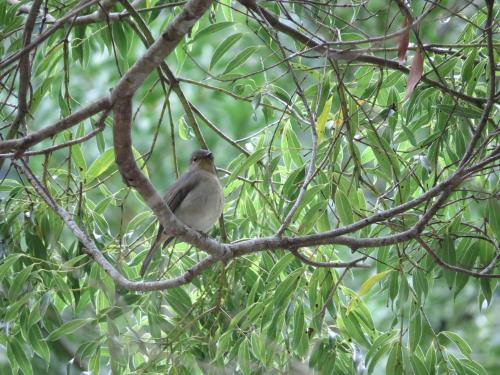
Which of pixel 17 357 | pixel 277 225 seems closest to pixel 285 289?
pixel 277 225

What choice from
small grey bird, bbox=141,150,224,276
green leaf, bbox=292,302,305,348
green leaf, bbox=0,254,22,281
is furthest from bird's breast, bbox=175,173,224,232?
green leaf, bbox=0,254,22,281

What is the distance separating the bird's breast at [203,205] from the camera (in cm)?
459

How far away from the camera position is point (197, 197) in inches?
191

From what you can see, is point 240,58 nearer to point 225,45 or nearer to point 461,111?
point 225,45

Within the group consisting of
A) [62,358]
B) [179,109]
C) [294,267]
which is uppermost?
[179,109]

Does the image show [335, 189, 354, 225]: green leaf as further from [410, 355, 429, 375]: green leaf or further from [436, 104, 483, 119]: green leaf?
[410, 355, 429, 375]: green leaf

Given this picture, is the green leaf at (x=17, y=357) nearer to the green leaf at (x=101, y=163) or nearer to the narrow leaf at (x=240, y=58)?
the green leaf at (x=101, y=163)

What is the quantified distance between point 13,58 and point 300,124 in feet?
5.58

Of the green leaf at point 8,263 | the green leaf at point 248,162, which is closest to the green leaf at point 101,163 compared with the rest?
the green leaf at point 8,263

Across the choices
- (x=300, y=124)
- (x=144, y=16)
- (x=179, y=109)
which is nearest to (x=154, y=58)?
(x=300, y=124)

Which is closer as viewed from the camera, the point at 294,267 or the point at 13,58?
the point at 13,58

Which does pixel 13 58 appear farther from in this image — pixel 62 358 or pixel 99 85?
pixel 99 85

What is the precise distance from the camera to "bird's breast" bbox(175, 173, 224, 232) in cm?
459

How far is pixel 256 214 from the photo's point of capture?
4.25 m
